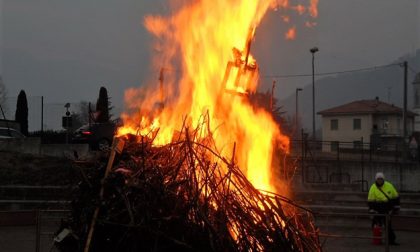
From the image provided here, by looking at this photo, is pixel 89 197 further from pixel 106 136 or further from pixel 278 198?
pixel 106 136

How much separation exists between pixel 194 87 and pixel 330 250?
5.58 metres

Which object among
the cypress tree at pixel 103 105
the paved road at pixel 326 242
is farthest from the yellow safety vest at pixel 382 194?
the cypress tree at pixel 103 105

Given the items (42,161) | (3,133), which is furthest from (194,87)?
(3,133)

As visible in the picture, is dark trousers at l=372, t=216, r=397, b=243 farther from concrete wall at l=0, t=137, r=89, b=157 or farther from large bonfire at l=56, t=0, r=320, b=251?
concrete wall at l=0, t=137, r=89, b=157

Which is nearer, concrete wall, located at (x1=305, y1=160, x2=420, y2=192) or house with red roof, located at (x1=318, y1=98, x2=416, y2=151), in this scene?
concrete wall, located at (x1=305, y1=160, x2=420, y2=192)

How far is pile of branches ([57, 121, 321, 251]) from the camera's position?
5223 mm

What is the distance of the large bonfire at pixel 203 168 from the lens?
525 centimetres

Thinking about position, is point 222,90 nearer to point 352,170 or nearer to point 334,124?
point 352,170

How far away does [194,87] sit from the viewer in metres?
6.89

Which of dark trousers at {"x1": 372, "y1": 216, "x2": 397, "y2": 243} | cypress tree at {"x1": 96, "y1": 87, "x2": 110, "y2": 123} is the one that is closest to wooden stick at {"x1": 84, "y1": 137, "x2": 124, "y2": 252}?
dark trousers at {"x1": 372, "y1": 216, "x2": 397, "y2": 243}

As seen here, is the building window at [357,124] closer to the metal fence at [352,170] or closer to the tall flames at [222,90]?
the metal fence at [352,170]

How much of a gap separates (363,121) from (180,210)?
216 feet

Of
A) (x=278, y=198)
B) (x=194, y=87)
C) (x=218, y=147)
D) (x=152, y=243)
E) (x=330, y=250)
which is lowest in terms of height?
(x=330, y=250)

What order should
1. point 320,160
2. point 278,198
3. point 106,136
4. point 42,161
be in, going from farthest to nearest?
1. point 320,160
2. point 106,136
3. point 42,161
4. point 278,198
